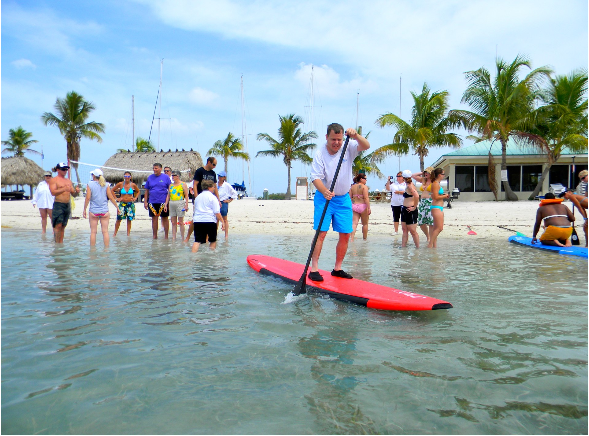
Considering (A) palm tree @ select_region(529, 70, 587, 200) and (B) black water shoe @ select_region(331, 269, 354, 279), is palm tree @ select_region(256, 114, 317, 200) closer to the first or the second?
(A) palm tree @ select_region(529, 70, 587, 200)

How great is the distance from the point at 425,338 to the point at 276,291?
214cm

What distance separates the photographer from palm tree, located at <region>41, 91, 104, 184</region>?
42.5 metres

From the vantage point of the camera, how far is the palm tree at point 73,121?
42531 mm

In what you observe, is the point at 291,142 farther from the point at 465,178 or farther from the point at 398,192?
the point at 398,192

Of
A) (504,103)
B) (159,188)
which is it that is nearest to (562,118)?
(504,103)

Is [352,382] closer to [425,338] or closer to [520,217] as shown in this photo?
[425,338]

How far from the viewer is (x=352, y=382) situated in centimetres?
272

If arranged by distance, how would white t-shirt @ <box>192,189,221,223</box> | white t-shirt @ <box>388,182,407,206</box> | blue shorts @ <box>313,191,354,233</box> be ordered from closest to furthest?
blue shorts @ <box>313,191,354,233</box>
white t-shirt @ <box>192,189,221,223</box>
white t-shirt @ <box>388,182,407,206</box>

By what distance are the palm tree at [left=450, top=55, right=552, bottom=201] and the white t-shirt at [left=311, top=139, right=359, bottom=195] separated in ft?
72.9

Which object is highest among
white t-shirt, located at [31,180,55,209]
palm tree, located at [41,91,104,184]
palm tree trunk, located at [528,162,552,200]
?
palm tree, located at [41,91,104,184]

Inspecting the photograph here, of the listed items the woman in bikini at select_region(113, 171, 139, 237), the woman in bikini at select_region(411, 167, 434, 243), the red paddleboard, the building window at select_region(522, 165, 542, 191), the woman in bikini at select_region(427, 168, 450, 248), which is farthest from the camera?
the building window at select_region(522, 165, 542, 191)

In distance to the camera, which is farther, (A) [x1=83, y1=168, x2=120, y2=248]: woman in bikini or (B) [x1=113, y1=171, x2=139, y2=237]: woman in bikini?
(B) [x1=113, y1=171, x2=139, y2=237]: woman in bikini

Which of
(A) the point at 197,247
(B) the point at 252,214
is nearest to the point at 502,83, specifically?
(B) the point at 252,214

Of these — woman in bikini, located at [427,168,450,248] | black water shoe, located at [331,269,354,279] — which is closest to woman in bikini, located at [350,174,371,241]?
woman in bikini, located at [427,168,450,248]
